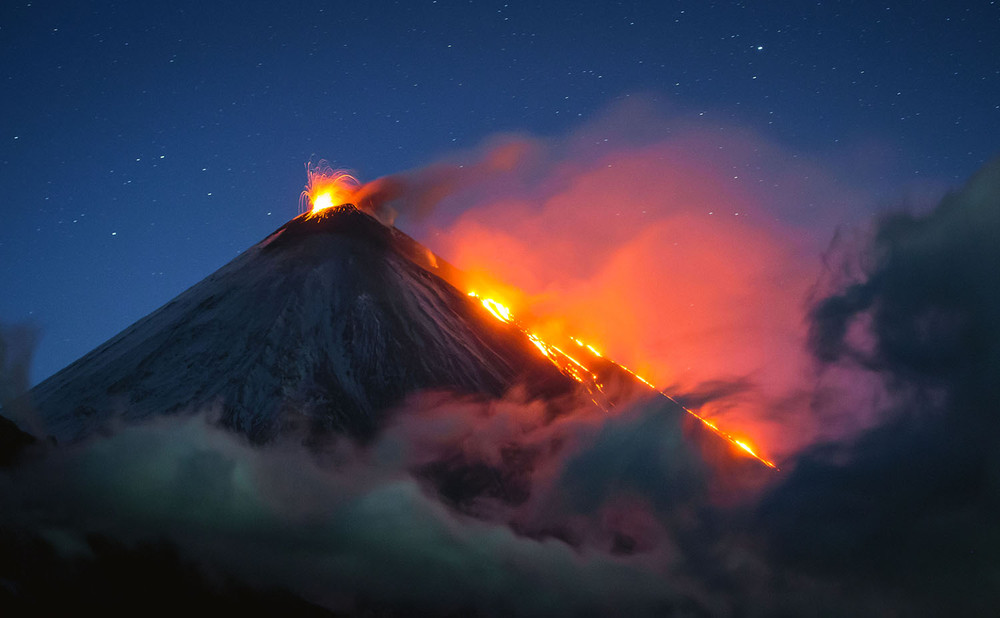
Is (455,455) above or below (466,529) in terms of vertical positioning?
above

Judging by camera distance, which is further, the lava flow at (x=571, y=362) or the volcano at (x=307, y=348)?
the lava flow at (x=571, y=362)

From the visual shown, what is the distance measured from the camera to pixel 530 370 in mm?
56062

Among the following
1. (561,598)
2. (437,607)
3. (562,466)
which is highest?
(562,466)

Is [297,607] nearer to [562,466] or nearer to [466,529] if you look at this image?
[466,529]

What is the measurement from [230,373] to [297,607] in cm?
1500

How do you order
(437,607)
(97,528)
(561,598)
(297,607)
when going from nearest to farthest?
(97,528), (297,607), (437,607), (561,598)

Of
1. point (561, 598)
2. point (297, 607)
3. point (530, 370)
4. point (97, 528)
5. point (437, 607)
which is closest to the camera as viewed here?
point (97, 528)

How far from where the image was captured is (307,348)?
4612 cm

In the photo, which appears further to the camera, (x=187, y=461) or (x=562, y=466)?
(x=562, y=466)

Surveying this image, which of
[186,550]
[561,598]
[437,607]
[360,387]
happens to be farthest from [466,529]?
[186,550]

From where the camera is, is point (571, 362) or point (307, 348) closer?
point (307, 348)

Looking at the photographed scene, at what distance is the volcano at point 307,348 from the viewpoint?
42.7 meters

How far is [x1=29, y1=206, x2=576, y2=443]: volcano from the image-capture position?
4269 centimetres

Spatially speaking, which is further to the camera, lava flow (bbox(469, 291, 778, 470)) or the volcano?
→ lava flow (bbox(469, 291, 778, 470))
